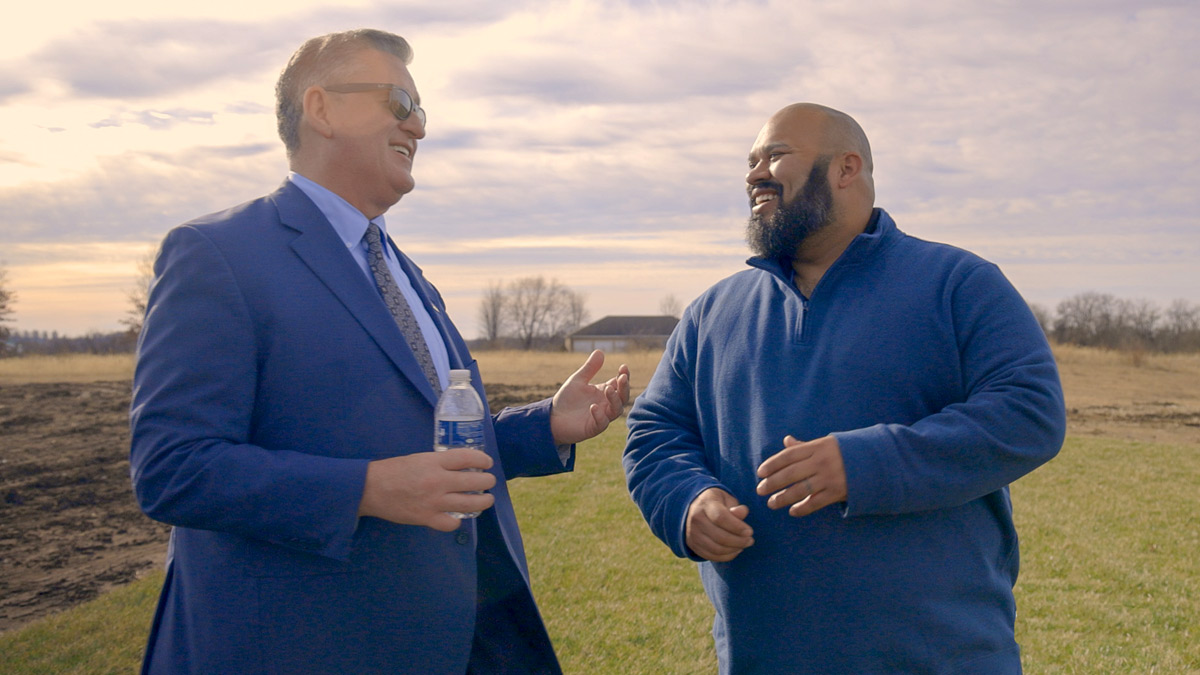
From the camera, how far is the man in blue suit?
1.83 m

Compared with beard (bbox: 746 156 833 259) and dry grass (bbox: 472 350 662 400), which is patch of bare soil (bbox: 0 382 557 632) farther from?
dry grass (bbox: 472 350 662 400)

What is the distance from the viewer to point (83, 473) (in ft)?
43.4

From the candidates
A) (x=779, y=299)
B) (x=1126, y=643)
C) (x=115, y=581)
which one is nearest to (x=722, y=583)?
(x=779, y=299)

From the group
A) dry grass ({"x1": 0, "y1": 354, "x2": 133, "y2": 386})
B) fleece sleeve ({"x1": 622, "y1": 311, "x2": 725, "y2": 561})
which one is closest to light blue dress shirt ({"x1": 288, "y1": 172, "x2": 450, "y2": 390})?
fleece sleeve ({"x1": 622, "y1": 311, "x2": 725, "y2": 561})

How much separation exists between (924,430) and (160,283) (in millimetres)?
1987

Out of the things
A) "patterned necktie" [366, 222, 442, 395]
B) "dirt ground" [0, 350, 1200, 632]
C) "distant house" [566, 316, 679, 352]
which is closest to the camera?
"patterned necktie" [366, 222, 442, 395]

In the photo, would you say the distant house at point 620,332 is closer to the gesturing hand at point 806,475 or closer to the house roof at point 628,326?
the house roof at point 628,326

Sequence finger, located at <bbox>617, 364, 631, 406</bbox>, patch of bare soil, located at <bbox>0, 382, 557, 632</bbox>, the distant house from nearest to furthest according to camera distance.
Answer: finger, located at <bbox>617, 364, 631, 406</bbox> < patch of bare soil, located at <bbox>0, 382, 557, 632</bbox> < the distant house

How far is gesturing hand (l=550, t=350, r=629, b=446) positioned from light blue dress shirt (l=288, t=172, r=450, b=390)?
48 centimetres

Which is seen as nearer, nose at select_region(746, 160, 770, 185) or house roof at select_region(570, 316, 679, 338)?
nose at select_region(746, 160, 770, 185)

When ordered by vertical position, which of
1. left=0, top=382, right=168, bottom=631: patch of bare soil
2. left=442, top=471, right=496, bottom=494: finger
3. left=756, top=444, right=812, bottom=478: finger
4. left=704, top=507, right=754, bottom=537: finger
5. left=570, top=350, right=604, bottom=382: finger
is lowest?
left=0, top=382, right=168, bottom=631: patch of bare soil

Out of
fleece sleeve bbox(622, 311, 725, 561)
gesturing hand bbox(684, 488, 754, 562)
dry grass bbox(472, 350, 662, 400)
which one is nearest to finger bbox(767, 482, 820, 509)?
gesturing hand bbox(684, 488, 754, 562)

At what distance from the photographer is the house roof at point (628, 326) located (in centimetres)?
8269

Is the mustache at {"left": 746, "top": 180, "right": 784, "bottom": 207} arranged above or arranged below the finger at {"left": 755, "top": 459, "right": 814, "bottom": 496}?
above
